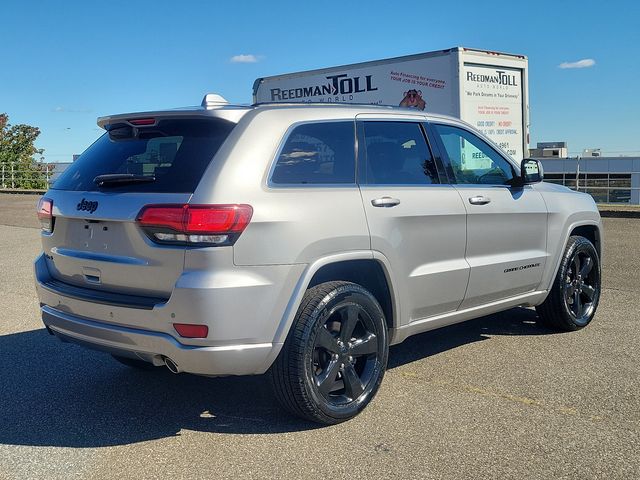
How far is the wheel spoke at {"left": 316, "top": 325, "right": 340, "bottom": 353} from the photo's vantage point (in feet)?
12.8

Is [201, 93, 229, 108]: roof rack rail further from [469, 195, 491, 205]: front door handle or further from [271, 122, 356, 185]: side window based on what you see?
[469, 195, 491, 205]: front door handle

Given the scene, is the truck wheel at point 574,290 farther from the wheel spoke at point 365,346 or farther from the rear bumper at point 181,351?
the rear bumper at point 181,351

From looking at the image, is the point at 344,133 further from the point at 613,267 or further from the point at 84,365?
the point at 613,267

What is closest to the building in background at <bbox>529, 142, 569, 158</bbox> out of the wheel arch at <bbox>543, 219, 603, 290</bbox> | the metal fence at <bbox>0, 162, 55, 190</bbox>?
the metal fence at <bbox>0, 162, 55, 190</bbox>

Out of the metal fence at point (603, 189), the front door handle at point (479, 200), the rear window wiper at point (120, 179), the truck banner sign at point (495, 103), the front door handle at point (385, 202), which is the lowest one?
the metal fence at point (603, 189)

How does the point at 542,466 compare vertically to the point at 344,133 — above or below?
below

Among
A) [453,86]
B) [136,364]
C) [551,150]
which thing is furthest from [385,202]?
[551,150]

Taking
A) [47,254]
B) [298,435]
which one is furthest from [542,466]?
[47,254]

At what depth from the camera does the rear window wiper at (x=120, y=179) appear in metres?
3.79

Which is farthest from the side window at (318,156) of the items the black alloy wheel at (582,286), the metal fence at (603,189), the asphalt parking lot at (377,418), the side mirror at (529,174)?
the metal fence at (603,189)

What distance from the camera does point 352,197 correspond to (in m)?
4.12

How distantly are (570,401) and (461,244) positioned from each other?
1.25 meters

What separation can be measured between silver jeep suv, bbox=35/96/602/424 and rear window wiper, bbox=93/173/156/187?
0.01 meters

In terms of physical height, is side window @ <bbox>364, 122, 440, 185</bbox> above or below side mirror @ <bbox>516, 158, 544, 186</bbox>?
above
